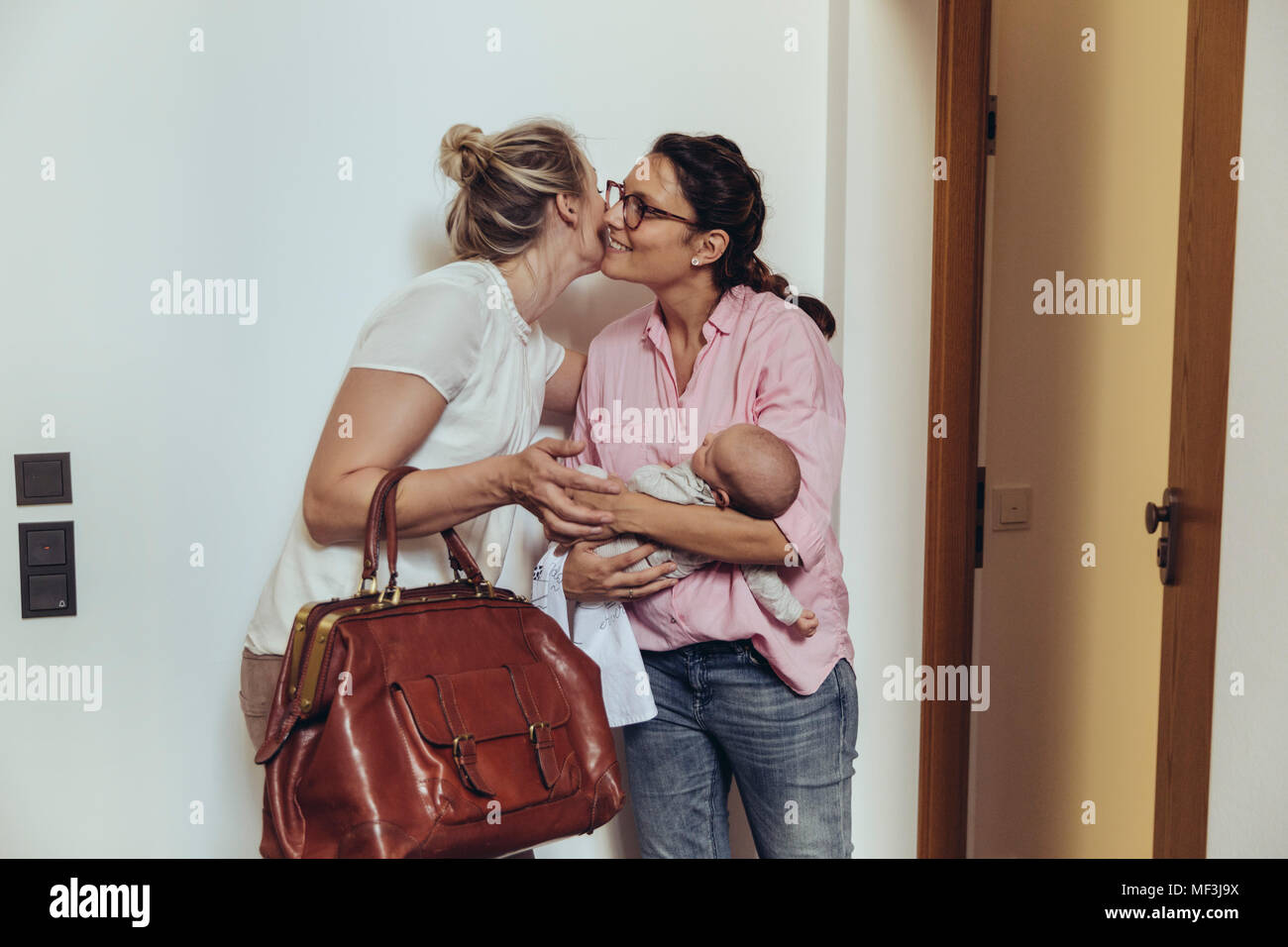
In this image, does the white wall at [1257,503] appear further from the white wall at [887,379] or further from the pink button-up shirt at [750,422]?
the white wall at [887,379]

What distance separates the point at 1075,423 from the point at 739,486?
132 cm

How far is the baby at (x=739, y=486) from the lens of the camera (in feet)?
4.27

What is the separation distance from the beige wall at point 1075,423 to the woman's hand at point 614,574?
100 centimetres

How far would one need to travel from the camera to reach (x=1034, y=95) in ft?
6.91

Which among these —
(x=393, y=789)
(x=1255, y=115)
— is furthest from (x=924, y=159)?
(x=393, y=789)

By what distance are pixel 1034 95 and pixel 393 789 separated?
6.35 ft

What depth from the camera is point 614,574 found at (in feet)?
4.55

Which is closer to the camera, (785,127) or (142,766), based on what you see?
(142,766)

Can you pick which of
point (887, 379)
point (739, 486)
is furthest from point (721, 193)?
point (887, 379)

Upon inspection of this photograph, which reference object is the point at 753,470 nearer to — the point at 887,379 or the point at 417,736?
the point at 417,736

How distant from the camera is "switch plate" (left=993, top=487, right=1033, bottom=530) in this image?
2.13 metres

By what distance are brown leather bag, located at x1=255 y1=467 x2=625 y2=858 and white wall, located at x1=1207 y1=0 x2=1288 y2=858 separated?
832 millimetres
